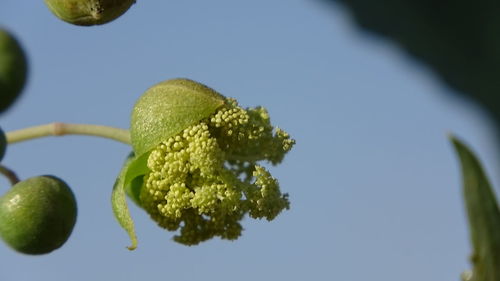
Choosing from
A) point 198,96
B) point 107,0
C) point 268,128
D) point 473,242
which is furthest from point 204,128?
point 473,242

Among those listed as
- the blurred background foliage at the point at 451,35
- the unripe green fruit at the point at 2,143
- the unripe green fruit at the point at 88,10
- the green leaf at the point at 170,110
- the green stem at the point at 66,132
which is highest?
the blurred background foliage at the point at 451,35

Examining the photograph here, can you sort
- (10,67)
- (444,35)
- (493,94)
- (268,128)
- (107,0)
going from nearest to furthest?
(493,94) → (444,35) → (107,0) → (268,128) → (10,67)

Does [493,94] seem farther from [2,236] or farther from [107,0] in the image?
[2,236]

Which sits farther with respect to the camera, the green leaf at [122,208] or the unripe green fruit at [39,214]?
the unripe green fruit at [39,214]

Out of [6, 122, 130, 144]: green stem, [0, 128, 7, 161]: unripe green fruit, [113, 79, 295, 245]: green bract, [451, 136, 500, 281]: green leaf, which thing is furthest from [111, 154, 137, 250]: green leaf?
[451, 136, 500, 281]: green leaf

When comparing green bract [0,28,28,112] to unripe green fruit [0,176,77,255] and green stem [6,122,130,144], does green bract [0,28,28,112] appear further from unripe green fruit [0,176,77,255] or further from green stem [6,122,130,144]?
unripe green fruit [0,176,77,255]

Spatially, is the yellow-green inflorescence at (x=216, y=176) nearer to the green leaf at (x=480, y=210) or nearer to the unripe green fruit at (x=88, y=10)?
the unripe green fruit at (x=88, y=10)

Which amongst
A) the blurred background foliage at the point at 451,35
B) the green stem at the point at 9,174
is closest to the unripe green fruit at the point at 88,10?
the green stem at the point at 9,174

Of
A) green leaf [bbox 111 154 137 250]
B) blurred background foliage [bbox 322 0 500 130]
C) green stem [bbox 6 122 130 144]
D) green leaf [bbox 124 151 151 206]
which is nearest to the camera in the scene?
blurred background foliage [bbox 322 0 500 130]
